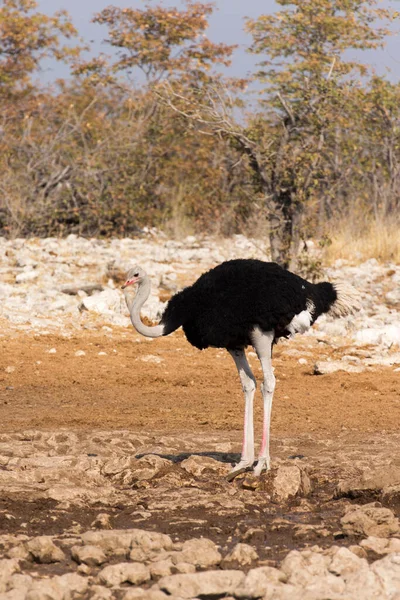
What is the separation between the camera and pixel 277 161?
13719mm

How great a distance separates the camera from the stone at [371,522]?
16.1 feet

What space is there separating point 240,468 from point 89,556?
187cm

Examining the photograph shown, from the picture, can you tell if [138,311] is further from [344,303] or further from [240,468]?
[344,303]

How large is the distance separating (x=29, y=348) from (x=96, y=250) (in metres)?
5.61

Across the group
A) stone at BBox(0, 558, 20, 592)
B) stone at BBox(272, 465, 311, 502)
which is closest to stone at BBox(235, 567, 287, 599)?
stone at BBox(0, 558, 20, 592)

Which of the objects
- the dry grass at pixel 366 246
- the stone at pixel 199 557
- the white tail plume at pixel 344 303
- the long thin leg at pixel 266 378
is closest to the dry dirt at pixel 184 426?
the long thin leg at pixel 266 378

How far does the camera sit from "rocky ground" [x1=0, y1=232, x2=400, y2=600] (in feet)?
14.1

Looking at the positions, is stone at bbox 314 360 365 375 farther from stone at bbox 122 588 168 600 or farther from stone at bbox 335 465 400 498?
stone at bbox 122 588 168 600

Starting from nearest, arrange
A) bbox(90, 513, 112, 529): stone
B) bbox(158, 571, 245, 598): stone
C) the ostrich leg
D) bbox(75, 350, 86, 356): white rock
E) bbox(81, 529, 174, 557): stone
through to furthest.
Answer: bbox(158, 571, 245, 598): stone < bbox(81, 529, 174, 557): stone < bbox(90, 513, 112, 529): stone < the ostrich leg < bbox(75, 350, 86, 356): white rock

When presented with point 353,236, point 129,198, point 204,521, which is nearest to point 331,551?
point 204,521

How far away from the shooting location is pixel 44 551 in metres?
4.52

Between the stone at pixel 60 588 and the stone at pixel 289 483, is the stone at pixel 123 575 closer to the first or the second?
the stone at pixel 60 588

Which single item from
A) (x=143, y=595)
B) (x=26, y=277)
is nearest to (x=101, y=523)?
(x=143, y=595)

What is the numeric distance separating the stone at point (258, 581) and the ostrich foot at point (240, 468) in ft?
6.23
